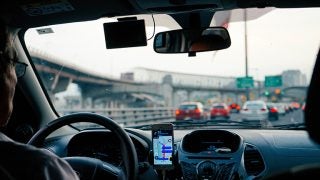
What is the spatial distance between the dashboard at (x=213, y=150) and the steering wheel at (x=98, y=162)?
1.23 meters

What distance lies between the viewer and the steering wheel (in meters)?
2.90

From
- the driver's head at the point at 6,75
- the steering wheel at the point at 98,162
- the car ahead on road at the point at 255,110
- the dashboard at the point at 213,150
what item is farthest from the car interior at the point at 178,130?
the car ahead on road at the point at 255,110

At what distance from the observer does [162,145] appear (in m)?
4.45

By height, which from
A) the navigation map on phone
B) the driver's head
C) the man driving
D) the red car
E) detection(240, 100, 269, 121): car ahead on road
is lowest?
the red car

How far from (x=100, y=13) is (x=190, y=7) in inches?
42.1

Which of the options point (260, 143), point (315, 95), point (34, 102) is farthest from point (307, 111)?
point (34, 102)

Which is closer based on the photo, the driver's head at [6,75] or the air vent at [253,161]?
the driver's head at [6,75]

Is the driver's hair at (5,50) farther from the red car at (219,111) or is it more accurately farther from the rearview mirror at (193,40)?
the red car at (219,111)

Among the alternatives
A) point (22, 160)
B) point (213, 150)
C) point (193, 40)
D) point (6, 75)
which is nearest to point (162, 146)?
point (213, 150)

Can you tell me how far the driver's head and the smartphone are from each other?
2.51 metres

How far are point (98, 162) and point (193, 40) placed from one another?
78.5 inches

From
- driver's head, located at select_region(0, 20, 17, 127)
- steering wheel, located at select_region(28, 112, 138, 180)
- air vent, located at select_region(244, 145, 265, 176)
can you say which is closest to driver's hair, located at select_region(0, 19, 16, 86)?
driver's head, located at select_region(0, 20, 17, 127)

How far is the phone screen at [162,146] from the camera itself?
442cm

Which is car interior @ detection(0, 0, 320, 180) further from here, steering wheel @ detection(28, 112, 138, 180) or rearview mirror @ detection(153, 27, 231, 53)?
steering wheel @ detection(28, 112, 138, 180)
